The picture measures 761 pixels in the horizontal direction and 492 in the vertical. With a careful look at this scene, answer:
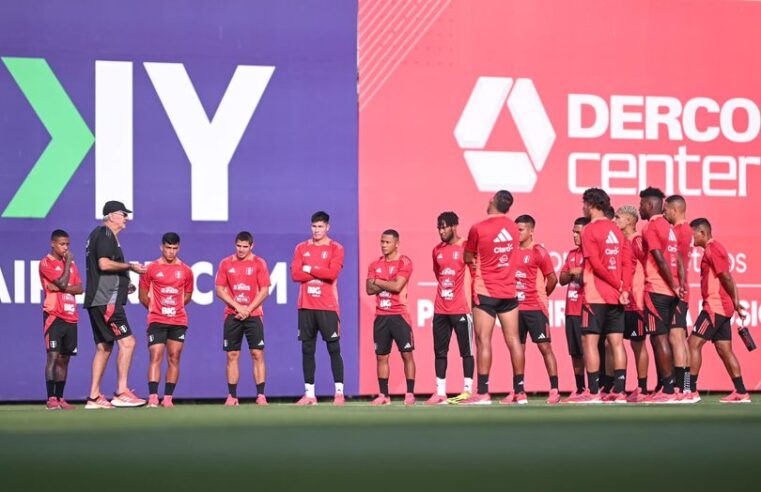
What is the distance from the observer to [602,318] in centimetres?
Answer: 1130

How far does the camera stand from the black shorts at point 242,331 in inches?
494

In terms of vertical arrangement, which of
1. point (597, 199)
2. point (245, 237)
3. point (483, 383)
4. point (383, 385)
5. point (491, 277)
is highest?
point (597, 199)

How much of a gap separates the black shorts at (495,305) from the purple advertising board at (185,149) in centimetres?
298

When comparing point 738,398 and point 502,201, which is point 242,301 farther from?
point 738,398

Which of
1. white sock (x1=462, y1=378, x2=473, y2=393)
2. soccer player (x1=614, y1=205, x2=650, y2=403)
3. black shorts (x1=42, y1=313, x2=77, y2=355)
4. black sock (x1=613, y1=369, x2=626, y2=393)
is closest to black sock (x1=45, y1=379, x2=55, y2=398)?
black shorts (x1=42, y1=313, x2=77, y2=355)

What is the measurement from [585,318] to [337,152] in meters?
4.05

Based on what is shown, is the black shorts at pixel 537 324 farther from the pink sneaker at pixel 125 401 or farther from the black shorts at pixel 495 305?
the pink sneaker at pixel 125 401

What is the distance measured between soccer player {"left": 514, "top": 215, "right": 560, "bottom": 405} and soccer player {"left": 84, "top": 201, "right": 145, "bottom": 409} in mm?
3798

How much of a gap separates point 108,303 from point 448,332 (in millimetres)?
3391

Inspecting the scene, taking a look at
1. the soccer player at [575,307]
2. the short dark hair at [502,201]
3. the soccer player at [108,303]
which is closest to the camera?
the short dark hair at [502,201]

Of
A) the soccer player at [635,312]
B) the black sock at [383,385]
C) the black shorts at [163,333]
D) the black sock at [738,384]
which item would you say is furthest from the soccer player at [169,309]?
the black sock at [738,384]

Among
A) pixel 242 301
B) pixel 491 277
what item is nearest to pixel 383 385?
pixel 242 301

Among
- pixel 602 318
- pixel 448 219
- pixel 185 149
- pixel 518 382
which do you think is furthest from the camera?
pixel 185 149

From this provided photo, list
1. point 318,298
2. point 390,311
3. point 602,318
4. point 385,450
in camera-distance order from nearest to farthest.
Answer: point 385,450 < point 602,318 < point 318,298 < point 390,311
